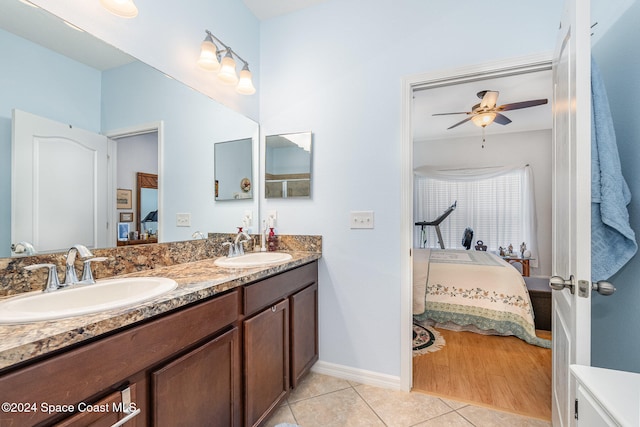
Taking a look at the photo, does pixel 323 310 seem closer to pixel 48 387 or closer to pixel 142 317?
pixel 142 317

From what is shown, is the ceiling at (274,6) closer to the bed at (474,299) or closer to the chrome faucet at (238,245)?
the chrome faucet at (238,245)

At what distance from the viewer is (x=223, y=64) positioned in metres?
1.71

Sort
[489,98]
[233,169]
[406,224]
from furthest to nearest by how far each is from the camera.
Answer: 1. [489,98]
2. [233,169]
3. [406,224]

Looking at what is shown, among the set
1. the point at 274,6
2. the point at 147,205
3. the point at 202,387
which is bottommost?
the point at 202,387

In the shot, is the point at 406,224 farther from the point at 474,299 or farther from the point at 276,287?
the point at 474,299

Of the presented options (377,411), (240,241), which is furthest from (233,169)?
(377,411)

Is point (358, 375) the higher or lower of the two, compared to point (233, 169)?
lower

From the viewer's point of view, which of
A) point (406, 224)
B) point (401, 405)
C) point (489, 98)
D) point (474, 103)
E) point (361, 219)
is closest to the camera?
point (401, 405)

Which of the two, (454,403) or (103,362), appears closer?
(103,362)

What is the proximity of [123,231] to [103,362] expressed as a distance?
0.73m

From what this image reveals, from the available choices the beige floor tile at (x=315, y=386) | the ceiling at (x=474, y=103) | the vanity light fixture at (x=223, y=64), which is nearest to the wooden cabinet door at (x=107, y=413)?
the beige floor tile at (x=315, y=386)

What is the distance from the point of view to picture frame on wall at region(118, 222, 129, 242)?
126cm

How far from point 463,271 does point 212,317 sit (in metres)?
2.50

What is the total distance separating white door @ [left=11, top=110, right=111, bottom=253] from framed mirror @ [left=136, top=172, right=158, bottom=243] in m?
0.15
